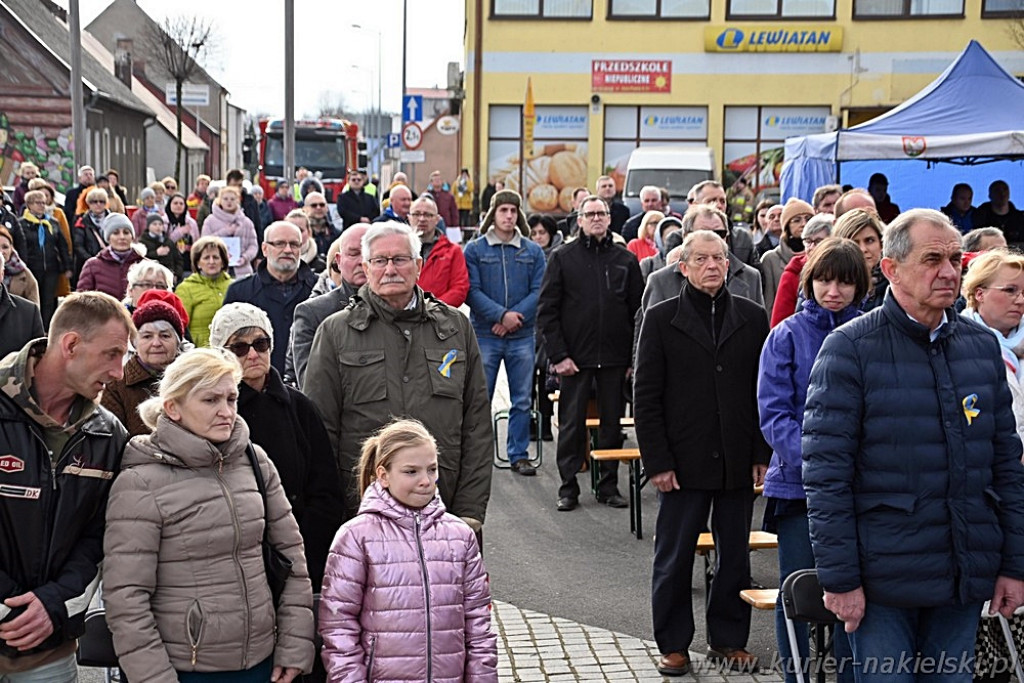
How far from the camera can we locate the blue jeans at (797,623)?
5527 millimetres

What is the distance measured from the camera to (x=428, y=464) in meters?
4.63

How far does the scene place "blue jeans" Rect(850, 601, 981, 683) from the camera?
443 cm

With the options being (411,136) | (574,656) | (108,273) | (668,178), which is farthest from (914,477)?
(411,136)

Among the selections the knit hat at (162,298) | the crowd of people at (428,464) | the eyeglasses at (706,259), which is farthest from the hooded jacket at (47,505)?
the eyeglasses at (706,259)

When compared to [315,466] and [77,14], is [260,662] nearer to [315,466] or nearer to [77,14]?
[315,466]

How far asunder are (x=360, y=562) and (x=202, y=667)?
62cm

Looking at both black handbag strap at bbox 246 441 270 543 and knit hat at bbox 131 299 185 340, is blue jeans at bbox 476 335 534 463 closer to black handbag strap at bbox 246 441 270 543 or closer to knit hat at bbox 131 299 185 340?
knit hat at bbox 131 299 185 340

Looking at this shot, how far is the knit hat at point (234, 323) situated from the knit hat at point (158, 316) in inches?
21.8

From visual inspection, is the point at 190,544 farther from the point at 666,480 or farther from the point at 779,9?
the point at 779,9

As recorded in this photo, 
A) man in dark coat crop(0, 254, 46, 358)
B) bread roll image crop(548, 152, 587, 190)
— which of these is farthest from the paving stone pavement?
bread roll image crop(548, 152, 587, 190)

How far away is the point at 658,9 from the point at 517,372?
98.4 feet

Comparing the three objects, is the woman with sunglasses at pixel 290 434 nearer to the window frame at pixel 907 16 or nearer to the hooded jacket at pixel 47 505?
the hooded jacket at pixel 47 505

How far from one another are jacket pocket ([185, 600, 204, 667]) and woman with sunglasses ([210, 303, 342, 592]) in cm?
88

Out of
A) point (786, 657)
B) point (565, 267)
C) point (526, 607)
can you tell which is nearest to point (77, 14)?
point (565, 267)
